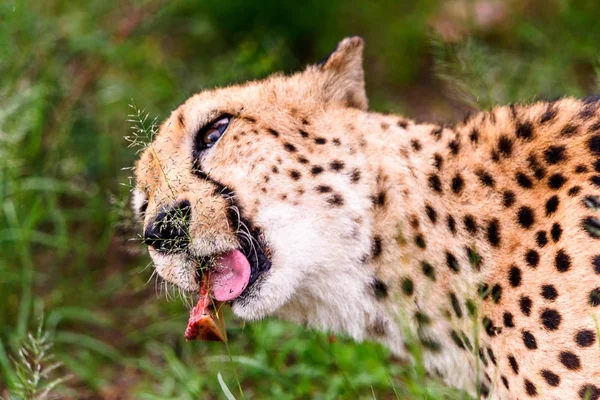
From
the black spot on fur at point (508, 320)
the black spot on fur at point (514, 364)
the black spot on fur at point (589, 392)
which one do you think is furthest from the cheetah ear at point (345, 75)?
the black spot on fur at point (589, 392)

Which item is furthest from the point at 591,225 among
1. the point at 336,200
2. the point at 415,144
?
the point at 336,200

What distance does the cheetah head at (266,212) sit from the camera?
2643mm

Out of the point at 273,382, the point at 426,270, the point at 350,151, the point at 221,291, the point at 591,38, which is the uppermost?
the point at 591,38

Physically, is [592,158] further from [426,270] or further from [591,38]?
[591,38]

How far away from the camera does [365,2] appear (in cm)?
640

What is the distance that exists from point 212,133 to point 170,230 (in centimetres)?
38

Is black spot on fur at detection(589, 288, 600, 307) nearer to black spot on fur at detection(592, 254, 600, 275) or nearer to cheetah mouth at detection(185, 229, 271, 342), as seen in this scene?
black spot on fur at detection(592, 254, 600, 275)

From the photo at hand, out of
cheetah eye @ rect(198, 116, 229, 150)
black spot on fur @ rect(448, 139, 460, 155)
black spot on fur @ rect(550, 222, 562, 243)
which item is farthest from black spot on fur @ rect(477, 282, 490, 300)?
cheetah eye @ rect(198, 116, 229, 150)

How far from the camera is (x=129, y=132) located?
504 centimetres

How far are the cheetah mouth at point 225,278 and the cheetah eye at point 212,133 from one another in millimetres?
370

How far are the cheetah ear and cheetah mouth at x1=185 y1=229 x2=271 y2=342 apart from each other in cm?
62

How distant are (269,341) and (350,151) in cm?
141

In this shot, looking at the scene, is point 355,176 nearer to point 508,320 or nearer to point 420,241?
point 420,241

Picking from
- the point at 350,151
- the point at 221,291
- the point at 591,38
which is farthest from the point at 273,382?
the point at 591,38
